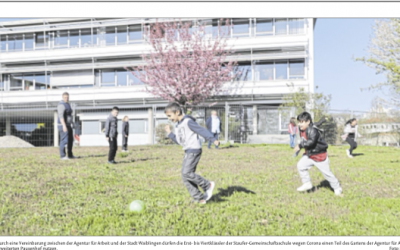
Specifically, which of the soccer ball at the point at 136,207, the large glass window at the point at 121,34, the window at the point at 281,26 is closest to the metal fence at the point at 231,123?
the large glass window at the point at 121,34

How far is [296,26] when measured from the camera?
26.4 metres

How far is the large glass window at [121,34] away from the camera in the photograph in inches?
1186

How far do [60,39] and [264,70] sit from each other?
19177 millimetres

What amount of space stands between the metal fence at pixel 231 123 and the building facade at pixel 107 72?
90 mm

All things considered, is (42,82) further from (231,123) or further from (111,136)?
(111,136)

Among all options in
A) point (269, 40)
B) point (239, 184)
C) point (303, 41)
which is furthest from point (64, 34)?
point (239, 184)

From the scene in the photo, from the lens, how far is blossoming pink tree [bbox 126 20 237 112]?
23938mm

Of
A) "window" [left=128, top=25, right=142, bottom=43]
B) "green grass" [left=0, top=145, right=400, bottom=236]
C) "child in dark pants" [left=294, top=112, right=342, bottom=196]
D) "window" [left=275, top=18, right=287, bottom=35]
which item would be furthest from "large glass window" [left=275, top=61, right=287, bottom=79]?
"child in dark pants" [left=294, top=112, right=342, bottom=196]

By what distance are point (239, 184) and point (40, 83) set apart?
30.4 m

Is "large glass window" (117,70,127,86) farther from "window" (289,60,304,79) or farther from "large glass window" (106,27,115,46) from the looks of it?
"window" (289,60,304,79)

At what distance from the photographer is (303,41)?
85.8 ft

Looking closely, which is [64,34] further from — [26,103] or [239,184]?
[239,184]

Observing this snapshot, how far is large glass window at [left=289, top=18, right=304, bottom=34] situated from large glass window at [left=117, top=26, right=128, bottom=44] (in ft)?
47.0

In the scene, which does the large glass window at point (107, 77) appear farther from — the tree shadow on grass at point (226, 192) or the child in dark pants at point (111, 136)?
the tree shadow on grass at point (226, 192)
